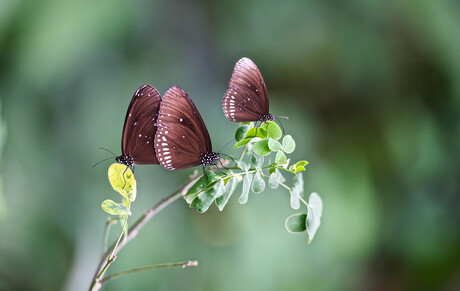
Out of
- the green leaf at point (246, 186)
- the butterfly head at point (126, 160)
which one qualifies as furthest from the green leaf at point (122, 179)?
the green leaf at point (246, 186)

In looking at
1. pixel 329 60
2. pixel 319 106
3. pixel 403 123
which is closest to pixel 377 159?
pixel 403 123

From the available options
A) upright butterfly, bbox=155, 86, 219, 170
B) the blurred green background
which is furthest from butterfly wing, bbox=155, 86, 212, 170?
the blurred green background

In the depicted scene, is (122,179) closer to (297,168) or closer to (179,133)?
(179,133)

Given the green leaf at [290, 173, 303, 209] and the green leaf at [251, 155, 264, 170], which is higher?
the green leaf at [251, 155, 264, 170]

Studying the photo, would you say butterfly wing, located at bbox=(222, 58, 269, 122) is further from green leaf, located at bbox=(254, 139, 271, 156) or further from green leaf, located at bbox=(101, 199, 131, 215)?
green leaf, located at bbox=(101, 199, 131, 215)

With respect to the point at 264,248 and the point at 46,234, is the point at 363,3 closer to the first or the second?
the point at 264,248

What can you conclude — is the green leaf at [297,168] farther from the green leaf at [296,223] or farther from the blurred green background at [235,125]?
the blurred green background at [235,125]
